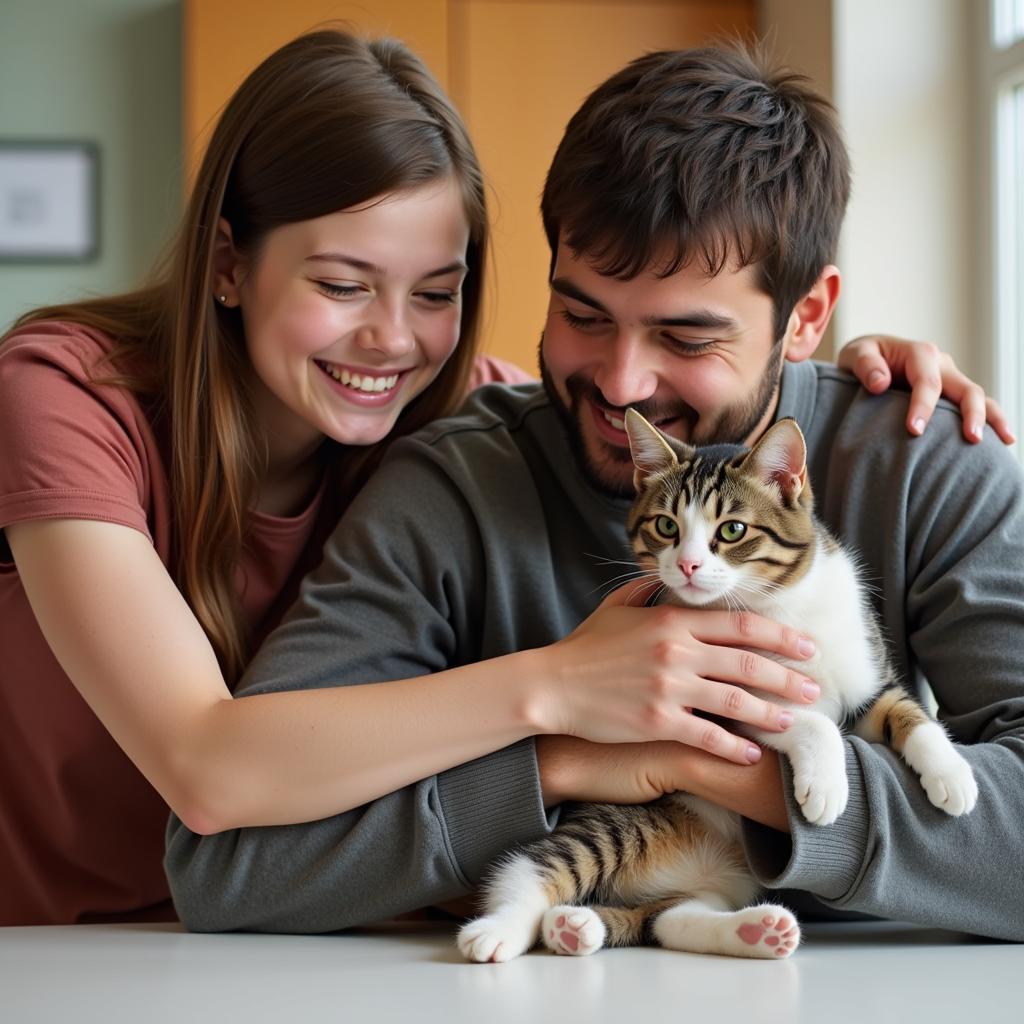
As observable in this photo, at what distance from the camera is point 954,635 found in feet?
4.80

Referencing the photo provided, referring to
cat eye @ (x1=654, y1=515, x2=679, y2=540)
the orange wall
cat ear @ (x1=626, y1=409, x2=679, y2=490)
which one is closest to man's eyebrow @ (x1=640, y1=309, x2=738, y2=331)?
cat ear @ (x1=626, y1=409, x2=679, y2=490)

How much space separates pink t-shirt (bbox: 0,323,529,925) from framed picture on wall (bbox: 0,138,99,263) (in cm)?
325

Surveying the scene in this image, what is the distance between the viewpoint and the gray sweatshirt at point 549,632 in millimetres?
1292

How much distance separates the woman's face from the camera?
160 cm

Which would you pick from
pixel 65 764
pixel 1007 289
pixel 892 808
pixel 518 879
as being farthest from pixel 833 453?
pixel 1007 289

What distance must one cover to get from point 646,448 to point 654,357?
11 cm

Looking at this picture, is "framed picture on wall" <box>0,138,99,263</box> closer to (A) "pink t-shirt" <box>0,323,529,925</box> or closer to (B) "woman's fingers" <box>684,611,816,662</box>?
(A) "pink t-shirt" <box>0,323,529,925</box>

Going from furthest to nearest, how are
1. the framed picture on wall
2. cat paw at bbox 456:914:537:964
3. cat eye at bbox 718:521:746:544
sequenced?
the framed picture on wall < cat eye at bbox 718:521:746:544 < cat paw at bbox 456:914:537:964

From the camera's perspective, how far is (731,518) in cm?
146

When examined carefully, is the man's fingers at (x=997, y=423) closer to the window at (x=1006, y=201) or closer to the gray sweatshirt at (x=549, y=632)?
the gray sweatshirt at (x=549, y=632)

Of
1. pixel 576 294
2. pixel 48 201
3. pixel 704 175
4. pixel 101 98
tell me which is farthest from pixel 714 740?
pixel 101 98

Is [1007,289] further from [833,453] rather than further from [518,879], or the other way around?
[518,879]

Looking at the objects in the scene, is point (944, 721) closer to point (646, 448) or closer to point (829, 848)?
point (829, 848)

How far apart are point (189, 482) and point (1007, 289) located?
8.72ft
